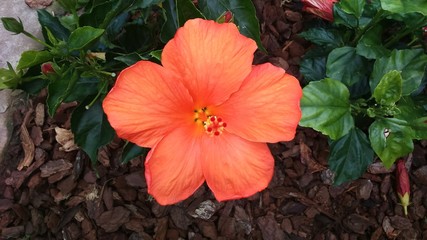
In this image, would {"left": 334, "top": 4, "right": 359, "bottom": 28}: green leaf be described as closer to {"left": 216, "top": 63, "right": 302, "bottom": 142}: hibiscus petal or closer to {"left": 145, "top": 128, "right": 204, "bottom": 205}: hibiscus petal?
{"left": 216, "top": 63, "right": 302, "bottom": 142}: hibiscus petal

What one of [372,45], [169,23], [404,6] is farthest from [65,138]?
[404,6]

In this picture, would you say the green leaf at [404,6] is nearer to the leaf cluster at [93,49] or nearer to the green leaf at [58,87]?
the leaf cluster at [93,49]

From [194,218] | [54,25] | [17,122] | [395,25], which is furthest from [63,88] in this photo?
[395,25]

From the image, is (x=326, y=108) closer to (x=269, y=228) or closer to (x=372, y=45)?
(x=372, y=45)

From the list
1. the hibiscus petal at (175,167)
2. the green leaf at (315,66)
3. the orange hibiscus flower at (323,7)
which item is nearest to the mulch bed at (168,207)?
the green leaf at (315,66)

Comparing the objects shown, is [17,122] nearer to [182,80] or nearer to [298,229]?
[182,80]
